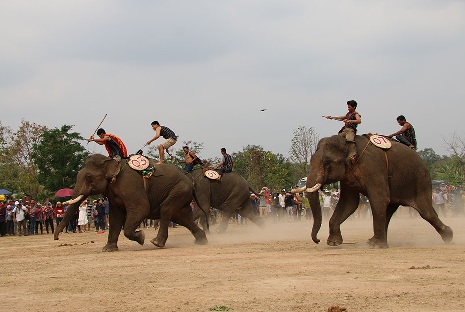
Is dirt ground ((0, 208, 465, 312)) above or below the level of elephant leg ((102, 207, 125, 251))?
below

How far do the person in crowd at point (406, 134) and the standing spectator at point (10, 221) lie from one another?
926 inches

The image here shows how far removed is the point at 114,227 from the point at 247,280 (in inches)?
334

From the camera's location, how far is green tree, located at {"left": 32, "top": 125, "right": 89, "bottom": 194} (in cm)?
5166

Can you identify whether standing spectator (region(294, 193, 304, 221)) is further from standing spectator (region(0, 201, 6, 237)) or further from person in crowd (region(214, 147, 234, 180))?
standing spectator (region(0, 201, 6, 237))

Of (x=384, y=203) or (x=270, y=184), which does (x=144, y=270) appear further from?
(x=270, y=184)

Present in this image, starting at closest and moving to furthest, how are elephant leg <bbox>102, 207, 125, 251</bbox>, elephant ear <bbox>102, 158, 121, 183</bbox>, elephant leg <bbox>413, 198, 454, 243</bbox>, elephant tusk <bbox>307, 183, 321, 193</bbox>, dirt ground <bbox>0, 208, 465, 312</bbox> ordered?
dirt ground <bbox>0, 208, 465, 312</bbox>
elephant tusk <bbox>307, 183, 321, 193</bbox>
elephant leg <bbox>413, 198, 454, 243</bbox>
elephant ear <bbox>102, 158, 121, 183</bbox>
elephant leg <bbox>102, 207, 125, 251</bbox>

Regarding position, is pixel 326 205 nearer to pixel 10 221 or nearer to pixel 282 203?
pixel 282 203

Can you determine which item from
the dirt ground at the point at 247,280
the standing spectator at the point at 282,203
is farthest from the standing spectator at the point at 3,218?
the dirt ground at the point at 247,280

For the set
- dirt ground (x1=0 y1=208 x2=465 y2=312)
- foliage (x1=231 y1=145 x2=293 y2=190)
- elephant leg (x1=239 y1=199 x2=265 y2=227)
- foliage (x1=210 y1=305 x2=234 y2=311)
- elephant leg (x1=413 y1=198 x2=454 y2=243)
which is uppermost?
foliage (x1=231 y1=145 x2=293 y2=190)

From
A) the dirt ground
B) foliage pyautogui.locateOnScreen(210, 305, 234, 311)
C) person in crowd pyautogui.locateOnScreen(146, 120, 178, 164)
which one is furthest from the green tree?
foliage pyautogui.locateOnScreen(210, 305, 234, 311)

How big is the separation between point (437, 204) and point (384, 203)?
1026 inches

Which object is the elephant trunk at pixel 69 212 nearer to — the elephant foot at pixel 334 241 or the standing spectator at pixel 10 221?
the elephant foot at pixel 334 241

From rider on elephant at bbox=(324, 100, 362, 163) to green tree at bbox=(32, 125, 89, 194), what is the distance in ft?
119

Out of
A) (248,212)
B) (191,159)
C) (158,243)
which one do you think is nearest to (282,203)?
(248,212)
